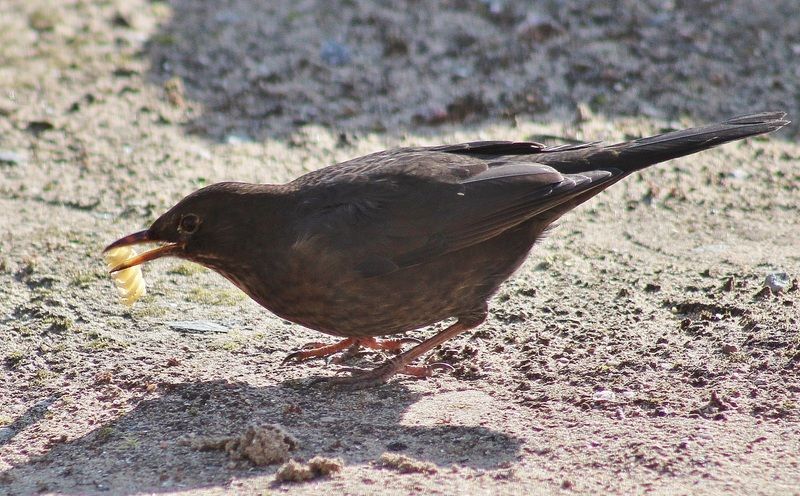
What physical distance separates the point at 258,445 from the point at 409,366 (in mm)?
1281

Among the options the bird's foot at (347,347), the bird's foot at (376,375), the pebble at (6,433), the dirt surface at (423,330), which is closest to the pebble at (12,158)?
the dirt surface at (423,330)

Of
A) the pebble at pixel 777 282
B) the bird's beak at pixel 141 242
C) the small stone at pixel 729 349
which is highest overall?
the bird's beak at pixel 141 242

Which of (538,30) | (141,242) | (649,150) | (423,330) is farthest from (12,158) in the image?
(649,150)

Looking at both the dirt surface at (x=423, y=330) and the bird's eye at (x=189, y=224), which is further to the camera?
the bird's eye at (x=189, y=224)

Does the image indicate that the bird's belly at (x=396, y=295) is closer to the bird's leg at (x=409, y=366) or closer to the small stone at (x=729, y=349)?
the bird's leg at (x=409, y=366)

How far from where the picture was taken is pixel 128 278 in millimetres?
5758

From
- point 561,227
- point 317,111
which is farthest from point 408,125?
point 561,227

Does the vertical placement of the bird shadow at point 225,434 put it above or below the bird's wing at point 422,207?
below

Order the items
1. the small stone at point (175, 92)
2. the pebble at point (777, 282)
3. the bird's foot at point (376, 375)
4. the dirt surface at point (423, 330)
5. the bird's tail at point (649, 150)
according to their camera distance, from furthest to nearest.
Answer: the small stone at point (175, 92), the pebble at point (777, 282), the bird's tail at point (649, 150), the bird's foot at point (376, 375), the dirt surface at point (423, 330)

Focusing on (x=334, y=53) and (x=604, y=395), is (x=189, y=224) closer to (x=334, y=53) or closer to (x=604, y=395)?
(x=604, y=395)

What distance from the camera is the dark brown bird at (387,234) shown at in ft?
17.1

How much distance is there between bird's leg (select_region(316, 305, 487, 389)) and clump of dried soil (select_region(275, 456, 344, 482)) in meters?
1.03

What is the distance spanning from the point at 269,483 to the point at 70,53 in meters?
6.06

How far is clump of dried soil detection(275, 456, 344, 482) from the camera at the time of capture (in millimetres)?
4219
